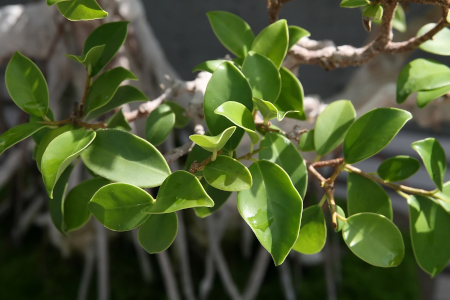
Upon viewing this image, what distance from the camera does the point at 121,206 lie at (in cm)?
26

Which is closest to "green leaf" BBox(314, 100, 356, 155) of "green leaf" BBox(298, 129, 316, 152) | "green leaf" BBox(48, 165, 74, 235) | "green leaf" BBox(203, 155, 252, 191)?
"green leaf" BBox(298, 129, 316, 152)

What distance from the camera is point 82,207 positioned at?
1.08 ft

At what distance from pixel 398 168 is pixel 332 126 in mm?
74

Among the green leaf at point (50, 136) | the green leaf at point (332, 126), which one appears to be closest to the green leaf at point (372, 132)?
the green leaf at point (332, 126)

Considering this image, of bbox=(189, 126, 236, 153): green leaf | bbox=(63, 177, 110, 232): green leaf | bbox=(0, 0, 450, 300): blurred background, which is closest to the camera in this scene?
bbox=(189, 126, 236, 153): green leaf

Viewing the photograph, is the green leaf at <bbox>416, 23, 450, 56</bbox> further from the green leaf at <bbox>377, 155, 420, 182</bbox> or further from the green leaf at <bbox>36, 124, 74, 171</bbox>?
the green leaf at <bbox>36, 124, 74, 171</bbox>

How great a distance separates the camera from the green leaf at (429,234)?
0.33 metres

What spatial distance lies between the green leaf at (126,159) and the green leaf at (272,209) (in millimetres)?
63

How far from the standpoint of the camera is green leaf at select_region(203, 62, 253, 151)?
0.28 m

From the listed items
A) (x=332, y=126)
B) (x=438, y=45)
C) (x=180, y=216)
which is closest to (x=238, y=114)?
(x=332, y=126)

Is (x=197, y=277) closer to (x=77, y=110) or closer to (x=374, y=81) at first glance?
(x=374, y=81)

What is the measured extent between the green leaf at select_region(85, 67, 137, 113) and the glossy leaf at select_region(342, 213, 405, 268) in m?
0.23

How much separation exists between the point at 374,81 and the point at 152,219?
2.16 feet

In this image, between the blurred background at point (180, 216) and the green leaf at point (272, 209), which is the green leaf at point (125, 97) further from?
the blurred background at point (180, 216)
